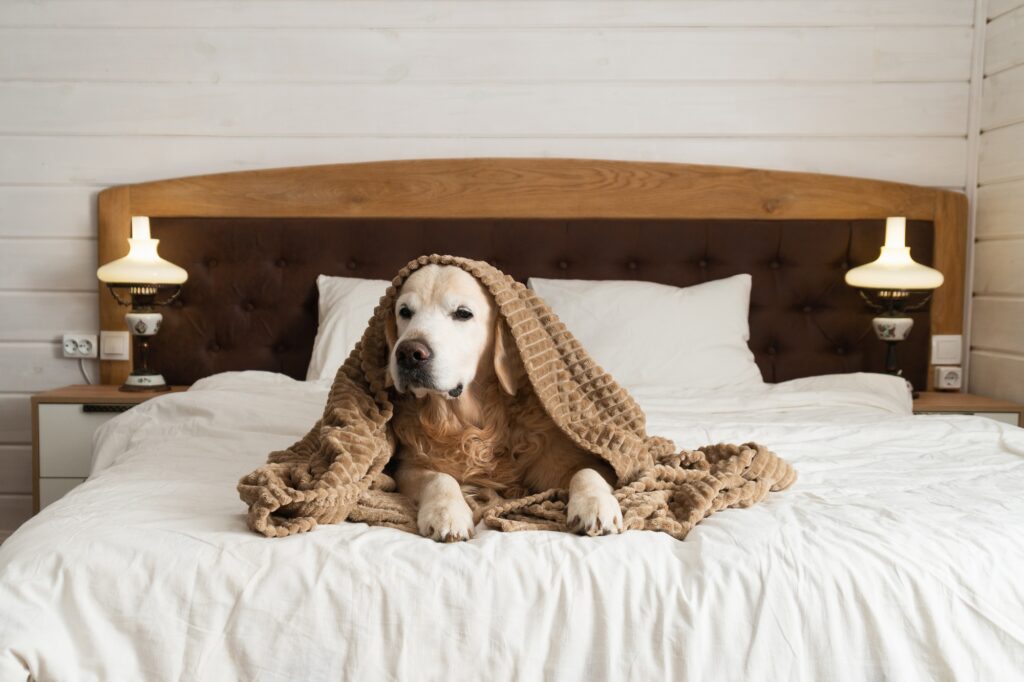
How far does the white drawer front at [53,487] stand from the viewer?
8.97ft

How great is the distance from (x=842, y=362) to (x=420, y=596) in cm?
228

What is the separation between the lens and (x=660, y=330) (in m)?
2.69

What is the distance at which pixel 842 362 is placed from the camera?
9.92 feet

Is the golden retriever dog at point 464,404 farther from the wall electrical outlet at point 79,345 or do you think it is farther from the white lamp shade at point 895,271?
the wall electrical outlet at point 79,345

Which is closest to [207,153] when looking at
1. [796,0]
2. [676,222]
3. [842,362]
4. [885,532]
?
[676,222]

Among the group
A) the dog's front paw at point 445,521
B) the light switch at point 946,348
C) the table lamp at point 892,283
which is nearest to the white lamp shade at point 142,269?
the dog's front paw at point 445,521

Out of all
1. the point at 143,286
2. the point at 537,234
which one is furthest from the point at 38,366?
the point at 537,234

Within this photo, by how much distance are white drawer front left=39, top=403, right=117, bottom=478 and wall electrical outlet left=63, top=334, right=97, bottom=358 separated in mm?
401

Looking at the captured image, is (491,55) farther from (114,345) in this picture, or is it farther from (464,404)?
(464,404)

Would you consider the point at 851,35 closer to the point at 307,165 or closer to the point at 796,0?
the point at 796,0

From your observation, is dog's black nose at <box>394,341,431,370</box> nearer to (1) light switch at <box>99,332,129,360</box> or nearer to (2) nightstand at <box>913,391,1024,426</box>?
(2) nightstand at <box>913,391,1024,426</box>

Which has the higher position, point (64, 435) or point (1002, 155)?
point (1002, 155)

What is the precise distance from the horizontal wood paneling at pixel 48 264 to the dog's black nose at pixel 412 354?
6.94ft

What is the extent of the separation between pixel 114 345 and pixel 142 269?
0.42 meters
